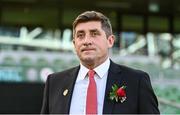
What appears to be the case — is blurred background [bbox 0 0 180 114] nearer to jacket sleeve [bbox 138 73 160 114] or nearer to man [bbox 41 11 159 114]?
man [bbox 41 11 159 114]

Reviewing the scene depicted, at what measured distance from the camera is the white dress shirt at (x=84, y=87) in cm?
269

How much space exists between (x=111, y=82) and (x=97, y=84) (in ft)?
0.28

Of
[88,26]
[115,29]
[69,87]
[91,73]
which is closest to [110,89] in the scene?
[91,73]

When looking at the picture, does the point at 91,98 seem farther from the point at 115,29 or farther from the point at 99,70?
the point at 115,29

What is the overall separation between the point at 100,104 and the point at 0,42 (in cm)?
1210

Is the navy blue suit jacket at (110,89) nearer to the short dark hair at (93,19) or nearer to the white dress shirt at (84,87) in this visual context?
the white dress shirt at (84,87)

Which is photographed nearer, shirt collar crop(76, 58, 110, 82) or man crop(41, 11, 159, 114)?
man crop(41, 11, 159, 114)

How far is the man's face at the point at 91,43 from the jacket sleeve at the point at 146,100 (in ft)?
0.97

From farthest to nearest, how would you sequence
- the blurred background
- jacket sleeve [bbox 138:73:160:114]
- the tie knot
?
1. the blurred background
2. the tie knot
3. jacket sleeve [bbox 138:73:160:114]

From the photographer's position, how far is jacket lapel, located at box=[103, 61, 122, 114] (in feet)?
8.63

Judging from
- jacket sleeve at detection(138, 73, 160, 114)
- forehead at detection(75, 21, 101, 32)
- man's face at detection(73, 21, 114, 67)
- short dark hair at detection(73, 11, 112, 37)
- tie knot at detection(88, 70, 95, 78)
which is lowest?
jacket sleeve at detection(138, 73, 160, 114)

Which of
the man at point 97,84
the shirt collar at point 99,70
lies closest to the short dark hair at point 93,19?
the man at point 97,84

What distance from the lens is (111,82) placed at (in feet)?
8.97

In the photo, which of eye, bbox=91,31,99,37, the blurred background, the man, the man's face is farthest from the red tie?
the blurred background
